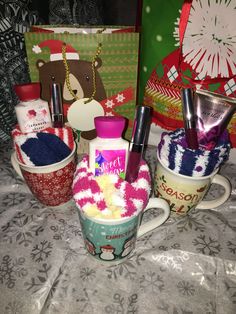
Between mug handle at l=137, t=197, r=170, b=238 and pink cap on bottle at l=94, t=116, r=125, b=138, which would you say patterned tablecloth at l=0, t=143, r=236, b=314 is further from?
pink cap on bottle at l=94, t=116, r=125, b=138

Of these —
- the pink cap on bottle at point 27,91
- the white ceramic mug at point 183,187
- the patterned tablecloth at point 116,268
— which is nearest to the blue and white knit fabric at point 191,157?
the white ceramic mug at point 183,187

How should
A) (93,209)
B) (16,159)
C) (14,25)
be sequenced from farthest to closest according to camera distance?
(14,25), (16,159), (93,209)

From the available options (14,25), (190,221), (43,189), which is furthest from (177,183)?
(14,25)

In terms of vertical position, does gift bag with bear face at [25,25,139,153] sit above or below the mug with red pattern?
above

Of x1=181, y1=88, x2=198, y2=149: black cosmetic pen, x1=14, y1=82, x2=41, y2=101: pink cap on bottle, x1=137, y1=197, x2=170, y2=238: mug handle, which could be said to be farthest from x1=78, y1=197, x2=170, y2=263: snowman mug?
x1=14, y1=82, x2=41, y2=101: pink cap on bottle

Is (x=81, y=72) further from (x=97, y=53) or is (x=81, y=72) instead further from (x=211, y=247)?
(x=211, y=247)

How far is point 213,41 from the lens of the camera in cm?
45

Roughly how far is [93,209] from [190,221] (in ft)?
0.77

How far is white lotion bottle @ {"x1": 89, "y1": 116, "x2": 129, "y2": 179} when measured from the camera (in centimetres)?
35

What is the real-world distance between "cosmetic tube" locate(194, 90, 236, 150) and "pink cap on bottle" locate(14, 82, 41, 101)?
0.93ft

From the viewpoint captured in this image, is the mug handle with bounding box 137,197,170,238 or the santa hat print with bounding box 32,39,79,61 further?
the santa hat print with bounding box 32,39,79,61

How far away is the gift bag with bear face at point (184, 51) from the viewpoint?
439 mm

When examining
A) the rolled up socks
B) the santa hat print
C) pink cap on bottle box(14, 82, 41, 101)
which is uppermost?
the santa hat print

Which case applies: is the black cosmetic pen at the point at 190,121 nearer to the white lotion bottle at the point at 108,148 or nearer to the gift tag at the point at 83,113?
the white lotion bottle at the point at 108,148
